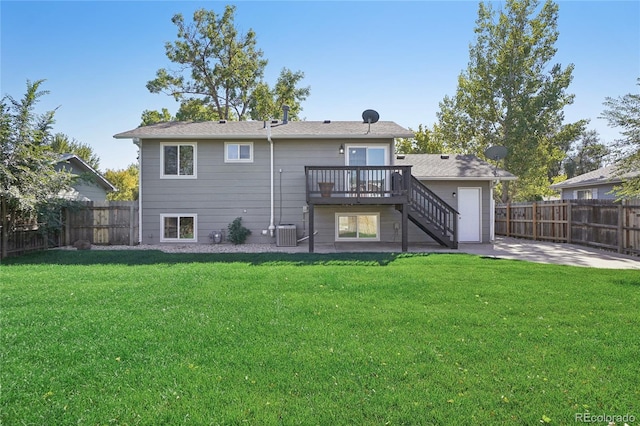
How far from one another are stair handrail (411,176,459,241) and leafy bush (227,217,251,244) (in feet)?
19.8

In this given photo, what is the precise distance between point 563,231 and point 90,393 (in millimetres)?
16335

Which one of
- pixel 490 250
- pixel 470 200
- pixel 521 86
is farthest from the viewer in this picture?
pixel 521 86

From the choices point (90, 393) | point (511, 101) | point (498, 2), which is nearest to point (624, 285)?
point (90, 393)

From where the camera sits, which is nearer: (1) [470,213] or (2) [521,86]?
(1) [470,213]

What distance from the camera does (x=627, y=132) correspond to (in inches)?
330

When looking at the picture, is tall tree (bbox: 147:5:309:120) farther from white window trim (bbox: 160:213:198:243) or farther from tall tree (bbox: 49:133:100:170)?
white window trim (bbox: 160:213:198:243)

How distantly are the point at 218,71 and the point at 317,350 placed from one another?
25432 millimetres

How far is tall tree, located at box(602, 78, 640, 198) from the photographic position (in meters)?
8.20

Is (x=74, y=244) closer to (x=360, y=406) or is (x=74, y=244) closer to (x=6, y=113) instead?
(x=6, y=113)

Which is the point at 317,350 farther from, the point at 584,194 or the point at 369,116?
the point at 584,194

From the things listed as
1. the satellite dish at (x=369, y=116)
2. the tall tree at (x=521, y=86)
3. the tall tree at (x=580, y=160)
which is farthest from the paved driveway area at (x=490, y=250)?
the tall tree at (x=580, y=160)

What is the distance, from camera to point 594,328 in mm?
4395

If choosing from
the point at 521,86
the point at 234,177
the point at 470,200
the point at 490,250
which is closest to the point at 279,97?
the point at 234,177

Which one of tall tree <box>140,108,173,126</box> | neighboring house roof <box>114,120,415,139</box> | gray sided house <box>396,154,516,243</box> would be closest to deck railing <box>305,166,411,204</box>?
neighboring house roof <box>114,120,415,139</box>
